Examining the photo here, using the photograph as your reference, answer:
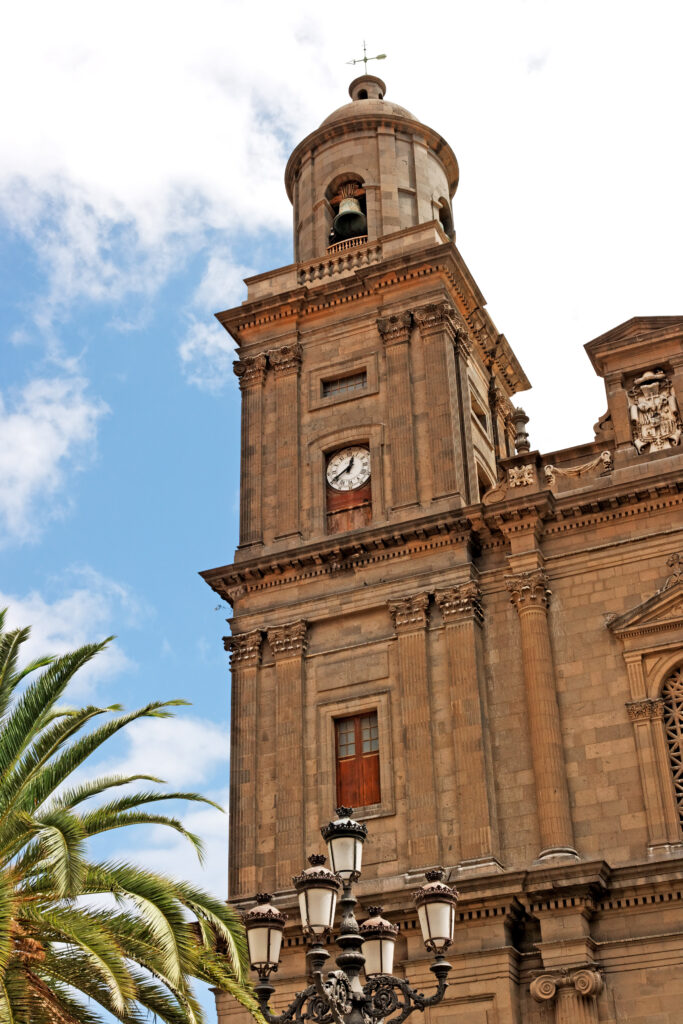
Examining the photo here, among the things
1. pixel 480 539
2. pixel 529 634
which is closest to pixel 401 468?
pixel 480 539

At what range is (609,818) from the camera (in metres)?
23.7

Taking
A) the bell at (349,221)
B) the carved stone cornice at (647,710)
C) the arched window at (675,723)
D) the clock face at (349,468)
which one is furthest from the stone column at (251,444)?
the arched window at (675,723)

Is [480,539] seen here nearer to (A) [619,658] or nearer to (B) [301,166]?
(A) [619,658]

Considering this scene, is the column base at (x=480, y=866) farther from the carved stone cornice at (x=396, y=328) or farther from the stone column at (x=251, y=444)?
the carved stone cornice at (x=396, y=328)

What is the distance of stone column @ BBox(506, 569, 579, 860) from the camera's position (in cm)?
2364

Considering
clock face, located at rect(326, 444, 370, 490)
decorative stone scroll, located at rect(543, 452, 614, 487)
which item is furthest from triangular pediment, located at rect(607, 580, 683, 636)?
clock face, located at rect(326, 444, 370, 490)

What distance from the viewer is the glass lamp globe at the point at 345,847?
1371 centimetres

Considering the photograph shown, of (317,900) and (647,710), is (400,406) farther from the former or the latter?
(317,900)

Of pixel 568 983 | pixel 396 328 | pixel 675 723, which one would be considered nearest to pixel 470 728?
pixel 675 723

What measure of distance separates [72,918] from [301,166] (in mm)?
24682

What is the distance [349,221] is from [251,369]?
17.3 feet

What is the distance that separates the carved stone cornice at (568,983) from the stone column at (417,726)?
113 inches

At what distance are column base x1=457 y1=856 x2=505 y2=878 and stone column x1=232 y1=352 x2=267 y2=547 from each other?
8.66m

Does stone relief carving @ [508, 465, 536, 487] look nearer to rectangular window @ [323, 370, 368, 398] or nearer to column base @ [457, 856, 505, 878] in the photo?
rectangular window @ [323, 370, 368, 398]
